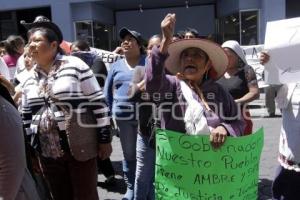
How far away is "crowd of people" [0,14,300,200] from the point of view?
2.33 meters

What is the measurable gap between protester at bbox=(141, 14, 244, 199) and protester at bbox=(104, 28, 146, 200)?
1.78 metres

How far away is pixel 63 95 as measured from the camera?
304cm

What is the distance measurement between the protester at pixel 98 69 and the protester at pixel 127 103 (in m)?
0.63

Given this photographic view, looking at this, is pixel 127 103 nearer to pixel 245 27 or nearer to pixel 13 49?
pixel 13 49

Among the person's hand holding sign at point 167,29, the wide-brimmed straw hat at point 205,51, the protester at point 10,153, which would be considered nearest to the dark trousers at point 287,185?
the wide-brimmed straw hat at point 205,51

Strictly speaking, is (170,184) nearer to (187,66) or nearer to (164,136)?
(164,136)

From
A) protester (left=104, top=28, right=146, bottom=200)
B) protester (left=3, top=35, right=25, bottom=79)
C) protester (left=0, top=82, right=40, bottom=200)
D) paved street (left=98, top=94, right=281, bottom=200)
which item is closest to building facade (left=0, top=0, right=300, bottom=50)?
paved street (left=98, top=94, right=281, bottom=200)

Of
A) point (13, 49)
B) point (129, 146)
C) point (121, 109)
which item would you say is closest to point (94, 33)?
point (13, 49)

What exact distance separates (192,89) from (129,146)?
201 cm

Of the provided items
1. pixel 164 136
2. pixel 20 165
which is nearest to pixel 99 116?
pixel 164 136

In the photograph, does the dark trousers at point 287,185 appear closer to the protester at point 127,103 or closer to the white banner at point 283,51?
the white banner at point 283,51

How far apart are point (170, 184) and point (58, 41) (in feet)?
4.60

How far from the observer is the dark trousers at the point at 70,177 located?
317cm

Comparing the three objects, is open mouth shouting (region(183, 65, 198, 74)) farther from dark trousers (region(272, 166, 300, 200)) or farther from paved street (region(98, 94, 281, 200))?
dark trousers (region(272, 166, 300, 200))
